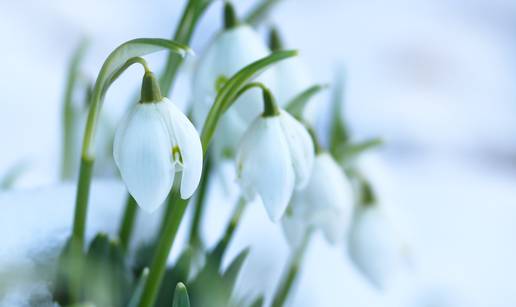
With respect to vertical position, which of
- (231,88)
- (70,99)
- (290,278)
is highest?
(231,88)

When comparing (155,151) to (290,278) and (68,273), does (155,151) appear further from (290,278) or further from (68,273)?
(290,278)

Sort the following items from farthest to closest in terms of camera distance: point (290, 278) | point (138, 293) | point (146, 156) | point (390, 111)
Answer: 1. point (390, 111)
2. point (290, 278)
3. point (138, 293)
4. point (146, 156)

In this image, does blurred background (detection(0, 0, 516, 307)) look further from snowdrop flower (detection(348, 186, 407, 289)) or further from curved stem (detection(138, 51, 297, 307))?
curved stem (detection(138, 51, 297, 307))

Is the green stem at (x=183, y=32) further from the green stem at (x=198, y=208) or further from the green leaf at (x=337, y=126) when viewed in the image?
the green leaf at (x=337, y=126)

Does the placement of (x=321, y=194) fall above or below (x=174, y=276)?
above

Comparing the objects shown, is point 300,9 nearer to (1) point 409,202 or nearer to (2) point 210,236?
(1) point 409,202

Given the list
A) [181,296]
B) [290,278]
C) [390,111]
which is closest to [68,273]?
[181,296]

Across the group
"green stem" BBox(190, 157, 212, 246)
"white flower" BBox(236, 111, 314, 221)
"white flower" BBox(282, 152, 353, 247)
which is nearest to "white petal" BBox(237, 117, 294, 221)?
"white flower" BBox(236, 111, 314, 221)
